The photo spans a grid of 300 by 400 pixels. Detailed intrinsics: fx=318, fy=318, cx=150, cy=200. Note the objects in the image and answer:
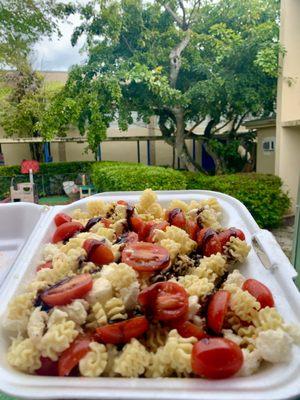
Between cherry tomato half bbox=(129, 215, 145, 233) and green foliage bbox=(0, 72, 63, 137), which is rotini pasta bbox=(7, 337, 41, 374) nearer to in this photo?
cherry tomato half bbox=(129, 215, 145, 233)

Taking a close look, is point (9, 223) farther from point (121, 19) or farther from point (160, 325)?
point (121, 19)

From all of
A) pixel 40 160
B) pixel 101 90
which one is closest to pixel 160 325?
pixel 101 90

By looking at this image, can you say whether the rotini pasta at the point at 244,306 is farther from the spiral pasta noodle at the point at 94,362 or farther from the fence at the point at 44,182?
the fence at the point at 44,182

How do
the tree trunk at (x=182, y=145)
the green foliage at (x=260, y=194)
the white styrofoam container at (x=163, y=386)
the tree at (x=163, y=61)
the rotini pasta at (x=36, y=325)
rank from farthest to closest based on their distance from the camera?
1. the tree trunk at (x=182, y=145)
2. the tree at (x=163, y=61)
3. the green foliage at (x=260, y=194)
4. the rotini pasta at (x=36, y=325)
5. the white styrofoam container at (x=163, y=386)

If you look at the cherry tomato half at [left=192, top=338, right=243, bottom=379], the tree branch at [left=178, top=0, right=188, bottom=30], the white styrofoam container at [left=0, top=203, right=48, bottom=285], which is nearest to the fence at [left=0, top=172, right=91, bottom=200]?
the tree branch at [left=178, top=0, right=188, bottom=30]

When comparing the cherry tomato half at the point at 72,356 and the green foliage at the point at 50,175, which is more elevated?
the cherry tomato half at the point at 72,356

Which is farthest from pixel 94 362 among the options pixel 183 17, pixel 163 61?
pixel 183 17

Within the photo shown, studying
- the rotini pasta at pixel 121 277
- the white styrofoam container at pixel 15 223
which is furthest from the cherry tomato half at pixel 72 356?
the white styrofoam container at pixel 15 223

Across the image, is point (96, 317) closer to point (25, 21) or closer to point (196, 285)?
point (196, 285)
